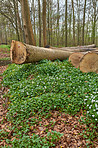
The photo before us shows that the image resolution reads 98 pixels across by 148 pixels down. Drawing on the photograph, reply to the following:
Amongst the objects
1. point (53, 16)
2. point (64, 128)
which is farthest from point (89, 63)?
point (53, 16)

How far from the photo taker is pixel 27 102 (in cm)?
334

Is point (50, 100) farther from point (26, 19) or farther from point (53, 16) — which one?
point (53, 16)

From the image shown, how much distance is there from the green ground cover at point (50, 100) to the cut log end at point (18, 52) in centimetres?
A: 92

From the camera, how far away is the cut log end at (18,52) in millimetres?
4874

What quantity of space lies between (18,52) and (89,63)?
332cm

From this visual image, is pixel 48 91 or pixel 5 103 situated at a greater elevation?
pixel 48 91

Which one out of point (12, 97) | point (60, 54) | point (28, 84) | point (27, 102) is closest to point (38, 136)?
point (27, 102)

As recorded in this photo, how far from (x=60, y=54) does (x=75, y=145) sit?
5100mm

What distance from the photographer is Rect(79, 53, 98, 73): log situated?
469 centimetres

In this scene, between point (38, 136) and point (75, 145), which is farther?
point (38, 136)

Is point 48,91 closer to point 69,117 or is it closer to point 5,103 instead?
point 69,117

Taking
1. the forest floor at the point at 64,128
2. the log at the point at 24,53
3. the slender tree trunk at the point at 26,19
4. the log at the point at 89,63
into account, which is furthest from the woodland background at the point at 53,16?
the forest floor at the point at 64,128

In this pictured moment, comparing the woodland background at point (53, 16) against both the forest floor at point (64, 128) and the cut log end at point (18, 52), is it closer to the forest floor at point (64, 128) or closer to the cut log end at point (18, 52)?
the cut log end at point (18, 52)

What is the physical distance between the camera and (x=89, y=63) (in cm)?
479
